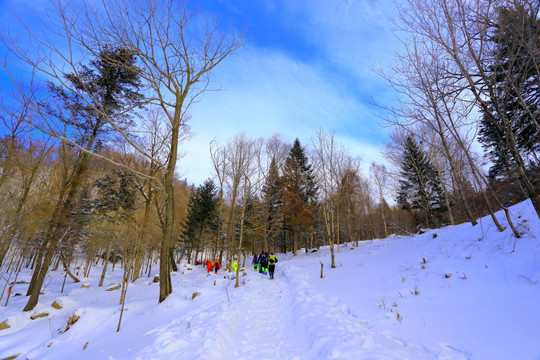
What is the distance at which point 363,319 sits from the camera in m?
4.86

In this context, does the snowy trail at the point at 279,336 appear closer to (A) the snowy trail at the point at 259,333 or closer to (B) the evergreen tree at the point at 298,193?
(A) the snowy trail at the point at 259,333

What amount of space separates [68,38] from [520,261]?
40.8 feet

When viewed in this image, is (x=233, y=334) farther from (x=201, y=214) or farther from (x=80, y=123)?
(x=201, y=214)

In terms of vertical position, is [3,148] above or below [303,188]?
below

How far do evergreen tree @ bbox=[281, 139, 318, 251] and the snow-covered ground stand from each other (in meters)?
13.8

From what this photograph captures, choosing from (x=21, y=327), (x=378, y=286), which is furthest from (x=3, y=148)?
(x=378, y=286)

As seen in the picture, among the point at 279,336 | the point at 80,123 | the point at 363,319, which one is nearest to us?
the point at 279,336

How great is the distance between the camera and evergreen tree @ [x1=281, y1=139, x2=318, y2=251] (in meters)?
22.8

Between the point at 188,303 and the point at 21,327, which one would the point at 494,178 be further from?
the point at 21,327

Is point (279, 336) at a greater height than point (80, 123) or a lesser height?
lesser

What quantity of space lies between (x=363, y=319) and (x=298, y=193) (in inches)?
755

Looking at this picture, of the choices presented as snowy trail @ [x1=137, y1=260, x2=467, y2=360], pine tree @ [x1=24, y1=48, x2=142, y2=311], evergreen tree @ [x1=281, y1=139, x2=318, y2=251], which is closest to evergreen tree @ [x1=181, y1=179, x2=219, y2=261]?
evergreen tree @ [x1=281, y1=139, x2=318, y2=251]

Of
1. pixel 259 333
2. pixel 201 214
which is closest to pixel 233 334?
pixel 259 333

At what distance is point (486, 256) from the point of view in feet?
21.1
